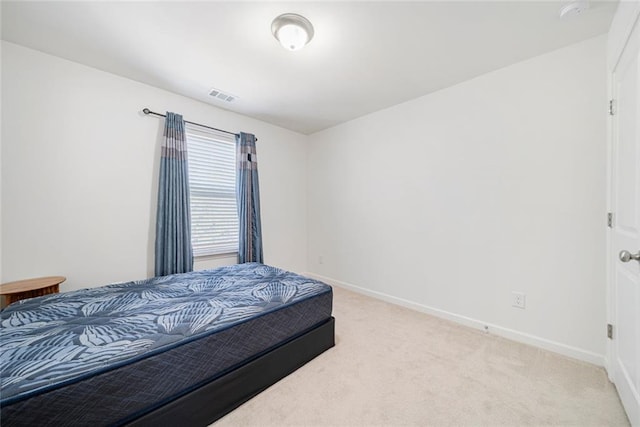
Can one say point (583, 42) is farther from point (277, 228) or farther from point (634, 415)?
point (277, 228)

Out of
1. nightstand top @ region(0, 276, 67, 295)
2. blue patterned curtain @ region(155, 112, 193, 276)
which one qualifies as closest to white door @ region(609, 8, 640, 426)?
blue patterned curtain @ region(155, 112, 193, 276)

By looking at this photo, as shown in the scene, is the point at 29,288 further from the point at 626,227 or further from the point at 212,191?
the point at 626,227

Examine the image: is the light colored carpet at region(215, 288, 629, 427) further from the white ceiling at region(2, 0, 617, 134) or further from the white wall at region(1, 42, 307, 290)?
the white ceiling at region(2, 0, 617, 134)

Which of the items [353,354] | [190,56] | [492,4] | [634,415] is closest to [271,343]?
[353,354]

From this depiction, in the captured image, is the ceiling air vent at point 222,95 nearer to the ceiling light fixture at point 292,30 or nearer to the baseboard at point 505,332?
the ceiling light fixture at point 292,30

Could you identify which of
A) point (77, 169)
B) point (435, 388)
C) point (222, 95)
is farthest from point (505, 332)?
point (77, 169)

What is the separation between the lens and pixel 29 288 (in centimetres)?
178

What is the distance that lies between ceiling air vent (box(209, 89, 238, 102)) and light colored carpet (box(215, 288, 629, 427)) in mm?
2831

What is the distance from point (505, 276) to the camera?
2.14 metres

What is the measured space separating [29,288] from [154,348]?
5.00ft

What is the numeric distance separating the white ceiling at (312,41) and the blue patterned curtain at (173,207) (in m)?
0.55

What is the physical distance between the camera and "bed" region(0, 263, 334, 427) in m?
0.93

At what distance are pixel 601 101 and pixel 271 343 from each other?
2896 mm

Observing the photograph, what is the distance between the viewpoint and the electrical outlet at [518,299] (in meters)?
2.04
